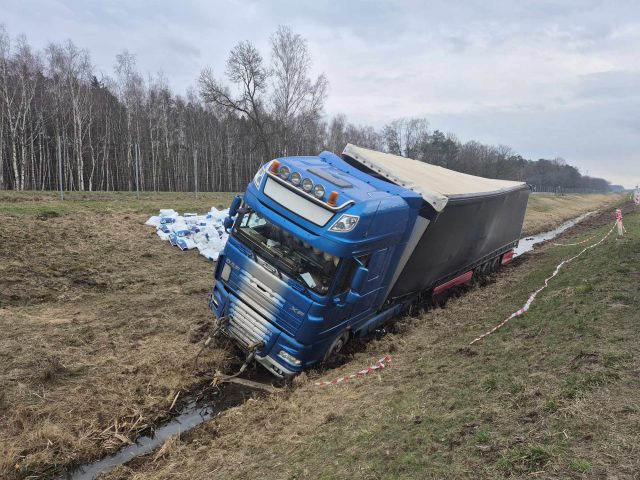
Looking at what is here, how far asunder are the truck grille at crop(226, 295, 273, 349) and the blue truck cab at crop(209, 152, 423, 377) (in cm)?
2

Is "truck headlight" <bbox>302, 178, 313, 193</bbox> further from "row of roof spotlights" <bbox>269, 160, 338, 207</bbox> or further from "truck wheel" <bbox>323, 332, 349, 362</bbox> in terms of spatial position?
"truck wheel" <bbox>323, 332, 349, 362</bbox>

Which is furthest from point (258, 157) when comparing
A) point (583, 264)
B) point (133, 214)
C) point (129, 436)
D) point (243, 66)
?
point (129, 436)

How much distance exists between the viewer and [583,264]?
11.5m

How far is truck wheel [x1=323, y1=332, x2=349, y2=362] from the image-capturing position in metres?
6.94

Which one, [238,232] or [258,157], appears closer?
[238,232]

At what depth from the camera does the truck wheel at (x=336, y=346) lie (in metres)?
6.94

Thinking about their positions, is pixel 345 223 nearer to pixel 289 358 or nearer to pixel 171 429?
pixel 289 358

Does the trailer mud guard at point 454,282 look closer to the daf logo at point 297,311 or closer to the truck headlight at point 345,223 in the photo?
the truck headlight at point 345,223

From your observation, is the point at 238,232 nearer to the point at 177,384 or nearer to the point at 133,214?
the point at 177,384

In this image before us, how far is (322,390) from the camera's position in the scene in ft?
19.9

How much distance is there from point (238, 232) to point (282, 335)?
6.06 ft

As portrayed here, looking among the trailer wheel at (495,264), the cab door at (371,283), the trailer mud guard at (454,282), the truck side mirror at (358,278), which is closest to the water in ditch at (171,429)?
the cab door at (371,283)

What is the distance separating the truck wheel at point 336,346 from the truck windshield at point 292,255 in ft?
3.93

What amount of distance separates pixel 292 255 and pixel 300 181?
114cm
